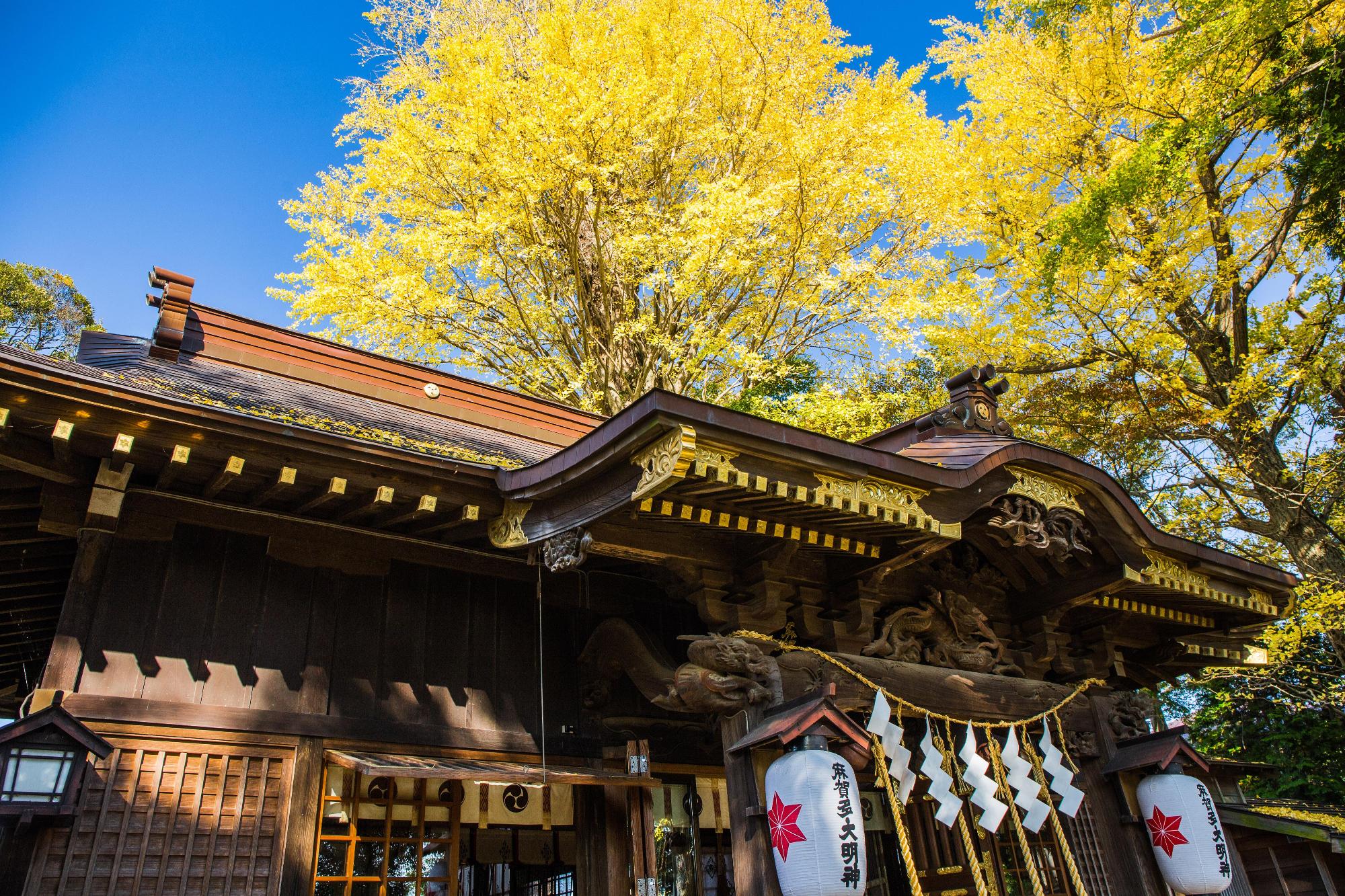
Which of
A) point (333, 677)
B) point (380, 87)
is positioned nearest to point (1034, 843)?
point (333, 677)

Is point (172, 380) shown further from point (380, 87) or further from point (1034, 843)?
point (380, 87)

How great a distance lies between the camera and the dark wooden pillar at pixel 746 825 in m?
4.83

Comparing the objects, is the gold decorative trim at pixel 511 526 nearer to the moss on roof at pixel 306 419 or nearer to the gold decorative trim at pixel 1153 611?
the moss on roof at pixel 306 419

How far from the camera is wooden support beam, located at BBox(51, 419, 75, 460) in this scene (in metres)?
4.06

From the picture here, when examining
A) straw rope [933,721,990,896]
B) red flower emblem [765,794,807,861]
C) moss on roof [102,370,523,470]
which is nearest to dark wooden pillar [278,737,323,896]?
moss on roof [102,370,523,470]

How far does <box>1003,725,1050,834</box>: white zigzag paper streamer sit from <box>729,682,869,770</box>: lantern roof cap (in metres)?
1.79

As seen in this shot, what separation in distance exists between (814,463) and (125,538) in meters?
4.00

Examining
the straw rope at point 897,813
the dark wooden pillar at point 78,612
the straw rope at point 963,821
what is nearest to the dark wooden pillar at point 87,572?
the dark wooden pillar at point 78,612

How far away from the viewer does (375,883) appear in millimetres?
5004

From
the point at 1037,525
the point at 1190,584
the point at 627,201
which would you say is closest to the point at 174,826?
the point at 1037,525

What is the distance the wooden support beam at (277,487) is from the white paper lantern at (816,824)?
3225 mm

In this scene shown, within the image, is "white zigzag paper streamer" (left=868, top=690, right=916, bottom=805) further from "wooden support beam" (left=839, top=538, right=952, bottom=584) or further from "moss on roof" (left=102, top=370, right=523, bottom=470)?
"moss on roof" (left=102, top=370, right=523, bottom=470)

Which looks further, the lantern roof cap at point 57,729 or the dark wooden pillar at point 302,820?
the dark wooden pillar at point 302,820

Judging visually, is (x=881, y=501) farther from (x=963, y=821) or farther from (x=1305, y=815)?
(x=1305, y=815)
